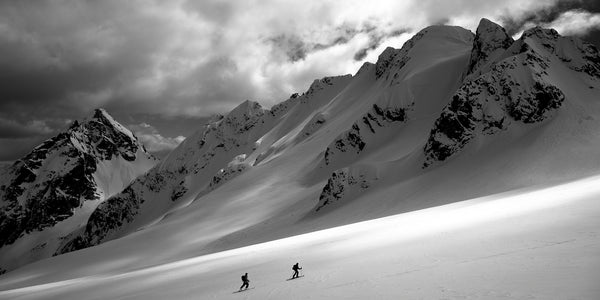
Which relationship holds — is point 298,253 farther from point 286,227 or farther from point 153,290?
point 286,227

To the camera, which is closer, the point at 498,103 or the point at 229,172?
the point at 498,103

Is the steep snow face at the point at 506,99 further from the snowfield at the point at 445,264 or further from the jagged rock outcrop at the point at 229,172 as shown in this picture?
the jagged rock outcrop at the point at 229,172

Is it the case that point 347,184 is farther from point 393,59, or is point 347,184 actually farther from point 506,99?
point 393,59

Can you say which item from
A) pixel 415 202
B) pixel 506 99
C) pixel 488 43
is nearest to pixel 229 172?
pixel 488 43

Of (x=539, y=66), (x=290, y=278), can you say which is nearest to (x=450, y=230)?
(x=290, y=278)

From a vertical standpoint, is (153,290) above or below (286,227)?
below

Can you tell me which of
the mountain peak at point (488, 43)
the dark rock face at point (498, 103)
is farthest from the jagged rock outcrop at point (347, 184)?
the mountain peak at point (488, 43)

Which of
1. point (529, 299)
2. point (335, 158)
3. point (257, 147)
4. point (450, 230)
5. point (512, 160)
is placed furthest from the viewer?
point (257, 147)
